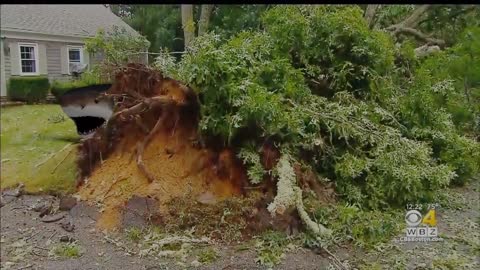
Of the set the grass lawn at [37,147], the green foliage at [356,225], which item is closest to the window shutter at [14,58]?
the grass lawn at [37,147]

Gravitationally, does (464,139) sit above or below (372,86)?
below

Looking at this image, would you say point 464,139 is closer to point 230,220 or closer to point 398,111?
point 398,111

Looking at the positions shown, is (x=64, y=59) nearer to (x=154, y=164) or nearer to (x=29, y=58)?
(x=29, y=58)

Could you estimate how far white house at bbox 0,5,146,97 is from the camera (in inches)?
45.1

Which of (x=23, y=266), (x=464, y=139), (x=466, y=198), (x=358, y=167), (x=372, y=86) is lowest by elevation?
(x=23, y=266)

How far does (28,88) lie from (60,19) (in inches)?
9.3

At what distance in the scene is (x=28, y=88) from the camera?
118cm

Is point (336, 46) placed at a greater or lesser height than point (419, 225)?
greater

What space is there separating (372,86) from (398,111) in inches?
6.4

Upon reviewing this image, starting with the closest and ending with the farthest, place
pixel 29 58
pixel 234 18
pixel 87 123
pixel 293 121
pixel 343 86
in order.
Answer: pixel 29 58 → pixel 87 123 → pixel 234 18 → pixel 293 121 → pixel 343 86

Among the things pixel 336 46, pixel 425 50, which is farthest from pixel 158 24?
pixel 425 50

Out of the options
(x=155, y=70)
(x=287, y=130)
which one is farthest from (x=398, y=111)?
(x=155, y=70)

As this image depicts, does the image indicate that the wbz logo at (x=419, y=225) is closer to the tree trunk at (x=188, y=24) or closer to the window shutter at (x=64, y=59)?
the tree trunk at (x=188, y=24)

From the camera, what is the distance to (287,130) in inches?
59.7
